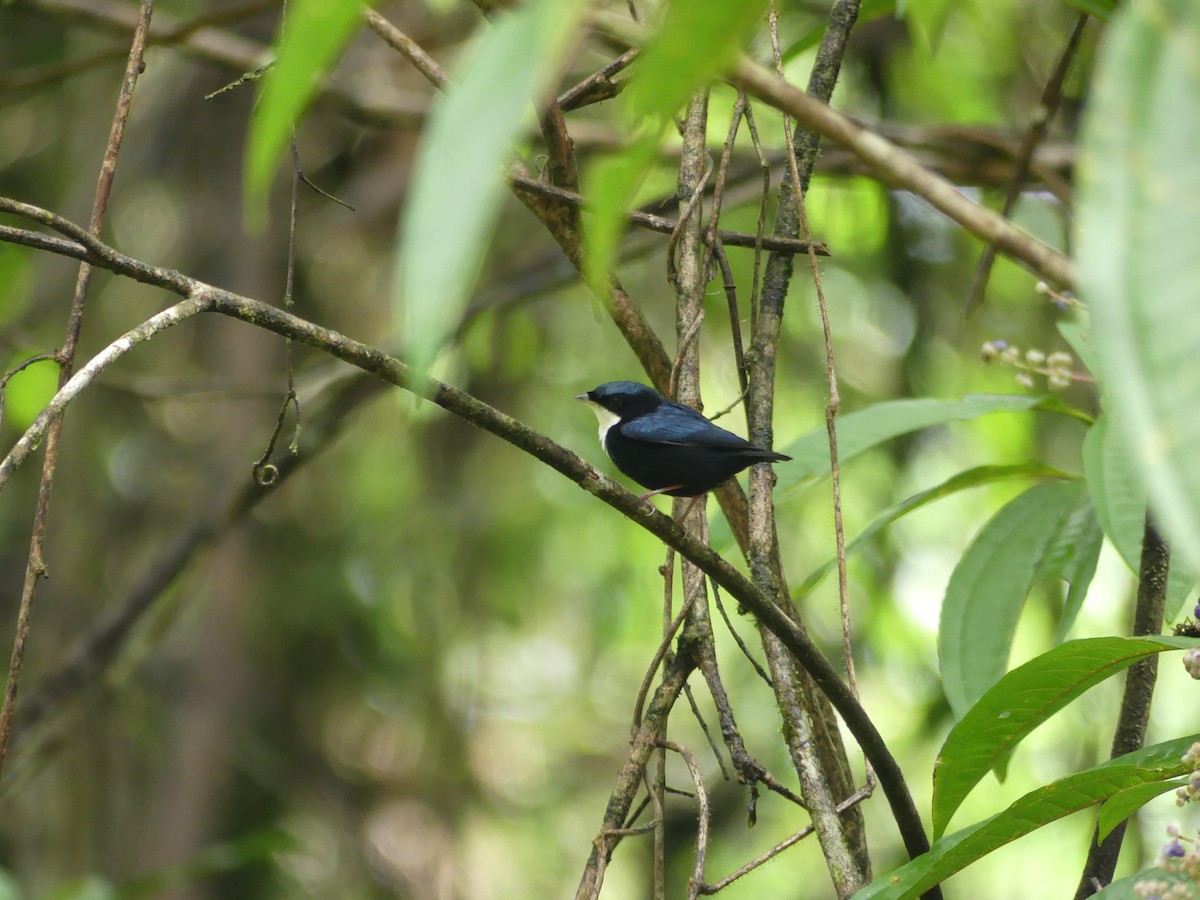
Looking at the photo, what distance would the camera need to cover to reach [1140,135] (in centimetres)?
72

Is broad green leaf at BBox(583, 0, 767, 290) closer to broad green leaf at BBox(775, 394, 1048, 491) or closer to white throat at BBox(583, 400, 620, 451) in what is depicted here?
broad green leaf at BBox(775, 394, 1048, 491)

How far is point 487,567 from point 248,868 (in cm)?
267

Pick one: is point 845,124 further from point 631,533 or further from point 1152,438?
point 631,533

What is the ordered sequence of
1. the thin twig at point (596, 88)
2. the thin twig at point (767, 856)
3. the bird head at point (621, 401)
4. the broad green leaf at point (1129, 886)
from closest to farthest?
1. the broad green leaf at point (1129, 886)
2. the thin twig at point (767, 856)
3. the thin twig at point (596, 88)
4. the bird head at point (621, 401)

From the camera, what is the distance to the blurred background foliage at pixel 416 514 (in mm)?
5535

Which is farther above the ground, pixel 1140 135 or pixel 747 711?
pixel 747 711

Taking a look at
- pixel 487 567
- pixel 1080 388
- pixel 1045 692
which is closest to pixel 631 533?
pixel 487 567

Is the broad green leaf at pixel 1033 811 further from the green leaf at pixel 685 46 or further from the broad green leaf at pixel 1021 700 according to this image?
the green leaf at pixel 685 46

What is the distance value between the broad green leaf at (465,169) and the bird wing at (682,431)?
208 centimetres

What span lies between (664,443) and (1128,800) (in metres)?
1.98

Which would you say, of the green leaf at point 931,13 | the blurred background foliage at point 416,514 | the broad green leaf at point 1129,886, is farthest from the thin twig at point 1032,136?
the blurred background foliage at point 416,514

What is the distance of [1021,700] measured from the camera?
1852mm

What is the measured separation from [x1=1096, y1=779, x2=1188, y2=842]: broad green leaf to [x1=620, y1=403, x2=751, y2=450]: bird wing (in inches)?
51.3

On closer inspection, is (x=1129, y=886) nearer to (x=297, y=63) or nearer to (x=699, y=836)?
(x=699, y=836)
